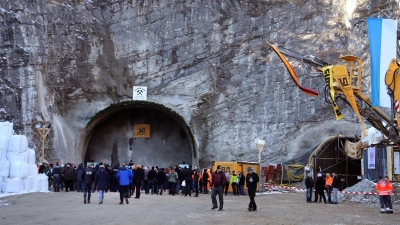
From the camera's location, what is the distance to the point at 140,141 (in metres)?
37.2

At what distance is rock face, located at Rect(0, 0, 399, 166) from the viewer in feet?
110

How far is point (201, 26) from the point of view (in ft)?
116

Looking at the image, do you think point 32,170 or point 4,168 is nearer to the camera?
point 4,168

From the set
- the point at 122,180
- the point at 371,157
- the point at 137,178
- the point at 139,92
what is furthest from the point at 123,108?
the point at 122,180

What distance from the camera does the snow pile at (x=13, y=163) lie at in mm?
19031

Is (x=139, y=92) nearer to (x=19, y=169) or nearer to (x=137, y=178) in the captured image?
(x=137, y=178)


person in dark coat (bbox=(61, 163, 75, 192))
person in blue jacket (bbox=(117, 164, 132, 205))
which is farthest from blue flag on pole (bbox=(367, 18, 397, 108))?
person in dark coat (bbox=(61, 163, 75, 192))

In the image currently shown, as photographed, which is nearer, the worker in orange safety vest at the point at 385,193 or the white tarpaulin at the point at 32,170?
the worker in orange safety vest at the point at 385,193

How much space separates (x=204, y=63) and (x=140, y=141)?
23.5 feet

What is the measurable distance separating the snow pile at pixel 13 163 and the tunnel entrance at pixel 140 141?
52.1 ft

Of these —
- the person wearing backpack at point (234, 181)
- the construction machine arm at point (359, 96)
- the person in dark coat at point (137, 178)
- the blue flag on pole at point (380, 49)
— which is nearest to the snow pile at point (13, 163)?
the person in dark coat at point (137, 178)

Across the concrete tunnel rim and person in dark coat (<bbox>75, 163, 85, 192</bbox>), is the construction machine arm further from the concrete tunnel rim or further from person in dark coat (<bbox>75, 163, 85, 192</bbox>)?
the concrete tunnel rim

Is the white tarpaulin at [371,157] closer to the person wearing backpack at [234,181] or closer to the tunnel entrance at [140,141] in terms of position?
the person wearing backpack at [234,181]

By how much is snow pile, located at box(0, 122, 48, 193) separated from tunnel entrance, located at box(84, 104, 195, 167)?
15.9m
